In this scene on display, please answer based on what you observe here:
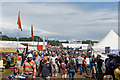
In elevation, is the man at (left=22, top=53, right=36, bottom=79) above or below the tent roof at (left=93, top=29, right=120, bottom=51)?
below

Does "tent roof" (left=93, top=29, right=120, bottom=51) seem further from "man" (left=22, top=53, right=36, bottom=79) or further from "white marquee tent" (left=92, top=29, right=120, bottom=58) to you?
"man" (left=22, top=53, right=36, bottom=79)

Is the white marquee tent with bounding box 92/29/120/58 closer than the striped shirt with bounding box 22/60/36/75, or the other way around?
the striped shirt with bounding box 22/60/36/75

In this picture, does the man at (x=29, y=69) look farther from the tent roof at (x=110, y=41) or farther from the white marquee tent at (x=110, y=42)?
the tent roof at (x=110, y=41)

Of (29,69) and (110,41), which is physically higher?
(110,41)

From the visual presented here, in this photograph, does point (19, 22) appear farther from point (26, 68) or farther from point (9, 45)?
point (26, 68)

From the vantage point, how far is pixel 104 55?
2075 cm

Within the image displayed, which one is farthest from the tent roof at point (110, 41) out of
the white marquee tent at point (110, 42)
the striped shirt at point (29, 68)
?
the striped shirt at point (29, 68)

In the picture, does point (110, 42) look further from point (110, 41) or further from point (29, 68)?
point (29, 68)

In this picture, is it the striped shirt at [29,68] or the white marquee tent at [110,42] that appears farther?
the white marquee tent at [110,42]

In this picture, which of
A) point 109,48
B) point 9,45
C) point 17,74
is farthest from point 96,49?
point 17,74

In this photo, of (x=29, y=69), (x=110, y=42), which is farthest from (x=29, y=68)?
(x=110, y=42)

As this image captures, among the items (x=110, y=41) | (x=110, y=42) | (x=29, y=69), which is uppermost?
(x=110, y=41)

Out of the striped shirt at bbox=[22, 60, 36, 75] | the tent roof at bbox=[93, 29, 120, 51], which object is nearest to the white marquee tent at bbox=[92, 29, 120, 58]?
the tent roof at bbox=[93, 29, 120, 51]

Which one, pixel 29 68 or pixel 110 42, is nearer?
pixel 29 68
